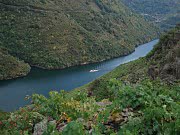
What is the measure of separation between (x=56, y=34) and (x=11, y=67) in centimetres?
2335

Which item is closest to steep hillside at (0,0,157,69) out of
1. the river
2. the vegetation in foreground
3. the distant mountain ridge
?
the distant mountain ridge

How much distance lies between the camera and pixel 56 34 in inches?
4471

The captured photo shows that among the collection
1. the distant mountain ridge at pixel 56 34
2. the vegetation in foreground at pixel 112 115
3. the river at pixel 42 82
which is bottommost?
the river at pixel 42 82

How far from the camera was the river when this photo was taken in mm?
70181

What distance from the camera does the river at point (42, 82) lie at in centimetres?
7018

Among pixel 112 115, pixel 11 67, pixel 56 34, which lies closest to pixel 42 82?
pixel 11 67

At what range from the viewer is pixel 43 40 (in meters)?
112

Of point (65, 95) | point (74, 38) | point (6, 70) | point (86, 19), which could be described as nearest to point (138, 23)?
point (86, 19)

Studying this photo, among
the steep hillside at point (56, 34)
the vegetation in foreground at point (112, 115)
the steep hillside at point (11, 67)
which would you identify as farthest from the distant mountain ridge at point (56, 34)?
the vegetation in foreground at point (112, 115)

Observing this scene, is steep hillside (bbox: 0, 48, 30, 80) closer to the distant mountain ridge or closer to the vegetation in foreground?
the distant mountain ridge

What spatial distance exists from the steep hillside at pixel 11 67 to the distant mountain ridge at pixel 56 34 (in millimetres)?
5295

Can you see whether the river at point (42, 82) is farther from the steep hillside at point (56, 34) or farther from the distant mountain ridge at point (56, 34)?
the steep hillside at point (56, 34)

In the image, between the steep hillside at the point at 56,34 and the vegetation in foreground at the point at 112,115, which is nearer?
the vegetation in foreground at the point at 112,115

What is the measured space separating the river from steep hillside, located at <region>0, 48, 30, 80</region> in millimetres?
2553
